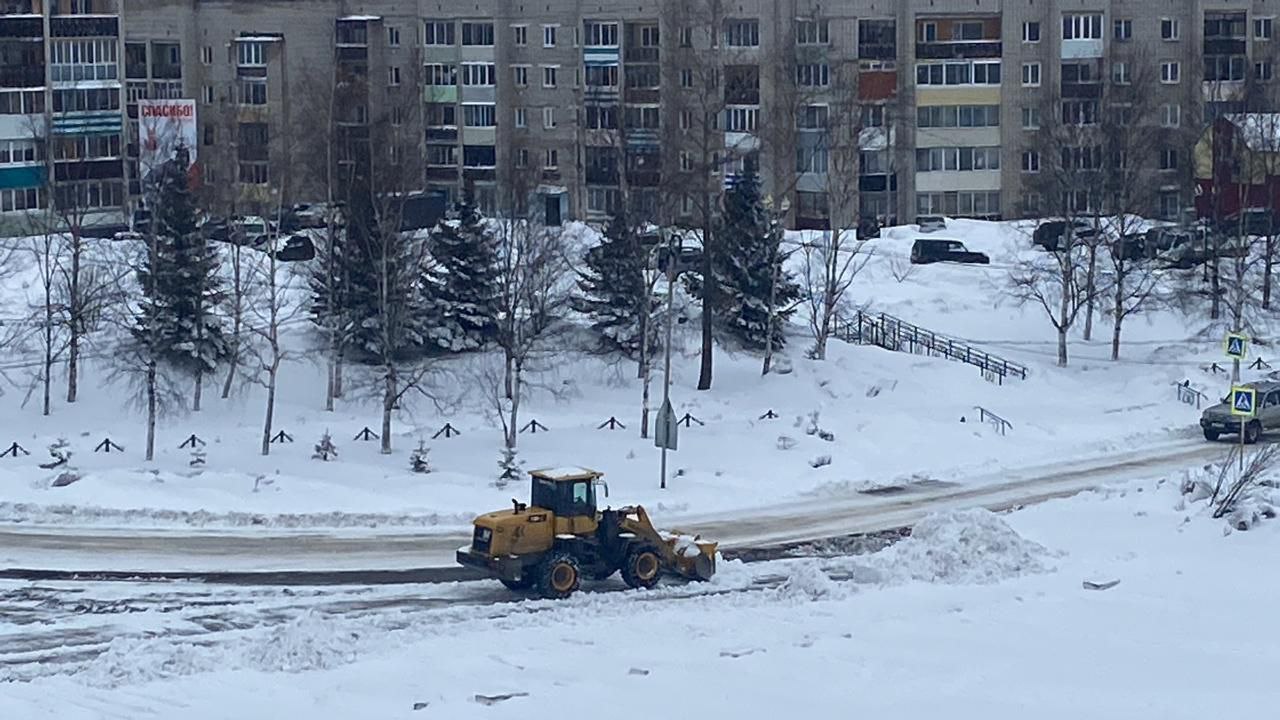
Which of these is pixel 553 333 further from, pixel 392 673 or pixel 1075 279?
pixel 392 673

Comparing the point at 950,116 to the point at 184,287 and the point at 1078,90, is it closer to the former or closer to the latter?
the point at 1078,90

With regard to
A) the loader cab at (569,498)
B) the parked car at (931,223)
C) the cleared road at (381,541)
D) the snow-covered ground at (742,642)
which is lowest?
the snow-covered ground at (742,642)

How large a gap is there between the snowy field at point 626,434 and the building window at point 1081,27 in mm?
25529

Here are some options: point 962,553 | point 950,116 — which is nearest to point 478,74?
point 950,116

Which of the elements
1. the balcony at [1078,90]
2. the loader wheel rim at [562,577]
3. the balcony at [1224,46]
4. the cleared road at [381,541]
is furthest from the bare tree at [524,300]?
the balcony at [1224,46]

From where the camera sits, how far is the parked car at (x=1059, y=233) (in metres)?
57.1

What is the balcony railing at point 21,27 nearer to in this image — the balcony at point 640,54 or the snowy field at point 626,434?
the snowy field at point 626,434

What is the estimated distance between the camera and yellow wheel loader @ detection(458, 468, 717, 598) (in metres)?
30.4

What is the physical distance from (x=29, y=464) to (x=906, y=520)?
55.7 ft

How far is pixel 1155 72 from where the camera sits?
81125mm

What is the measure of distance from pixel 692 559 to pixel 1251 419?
19.7 meters

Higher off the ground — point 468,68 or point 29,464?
point 468,68

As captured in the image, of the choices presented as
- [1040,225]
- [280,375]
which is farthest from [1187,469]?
[1040,225]

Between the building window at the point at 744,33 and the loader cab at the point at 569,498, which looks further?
the building window at the point at 744,33
